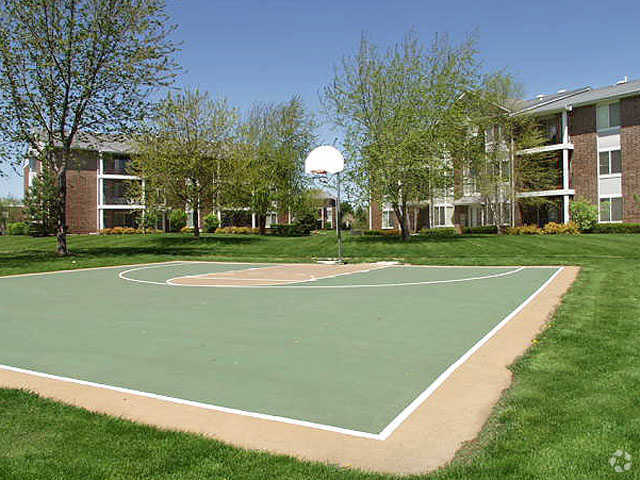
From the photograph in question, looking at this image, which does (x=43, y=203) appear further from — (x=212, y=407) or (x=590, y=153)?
(x=212, y=407)

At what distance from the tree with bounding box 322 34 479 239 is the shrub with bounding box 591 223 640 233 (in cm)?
1236

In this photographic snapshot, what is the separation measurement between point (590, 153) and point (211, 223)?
3482 centimetres

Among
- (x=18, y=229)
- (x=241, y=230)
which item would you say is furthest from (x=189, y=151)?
(x=18, y=229)

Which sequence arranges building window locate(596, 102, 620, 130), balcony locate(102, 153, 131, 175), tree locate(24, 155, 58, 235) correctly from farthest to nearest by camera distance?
balcony locate(102, 153, 131, 175) → tree locate(24, 155, 58, 235) → building window locate(596, 102, 620, 130)

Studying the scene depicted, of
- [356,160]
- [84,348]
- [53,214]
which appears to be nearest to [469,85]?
[356,160]

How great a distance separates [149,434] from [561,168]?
131ft

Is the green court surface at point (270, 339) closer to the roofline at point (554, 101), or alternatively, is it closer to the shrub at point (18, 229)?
the roofline at point (554, 101)

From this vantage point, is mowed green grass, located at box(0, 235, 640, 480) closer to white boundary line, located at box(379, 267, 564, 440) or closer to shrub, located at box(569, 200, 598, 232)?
white boundary line, located at box(379, 267, 564, 440)

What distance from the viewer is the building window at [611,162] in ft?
116

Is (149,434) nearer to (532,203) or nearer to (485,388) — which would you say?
(485,388)

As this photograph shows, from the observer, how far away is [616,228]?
3250 cm

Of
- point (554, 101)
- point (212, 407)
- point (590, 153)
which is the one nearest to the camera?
point (212, 407)

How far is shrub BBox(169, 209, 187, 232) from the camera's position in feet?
171

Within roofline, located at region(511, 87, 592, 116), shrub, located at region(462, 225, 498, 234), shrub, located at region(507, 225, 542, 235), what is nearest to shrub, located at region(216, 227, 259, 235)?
shrub, located at region(462, 225, 498, 234)
